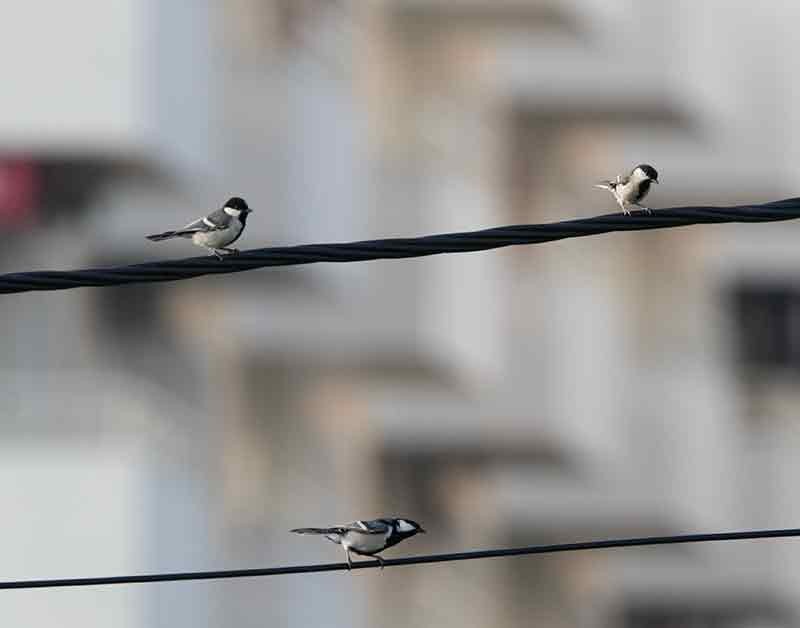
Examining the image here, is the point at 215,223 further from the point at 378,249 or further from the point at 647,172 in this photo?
the point at 378,249

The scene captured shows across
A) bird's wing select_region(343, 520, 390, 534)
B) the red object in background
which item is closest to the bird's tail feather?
bird's wing select_region(343, 520, 390, 534)

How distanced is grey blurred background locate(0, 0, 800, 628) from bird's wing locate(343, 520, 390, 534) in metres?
11.5

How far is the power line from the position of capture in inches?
→ 229

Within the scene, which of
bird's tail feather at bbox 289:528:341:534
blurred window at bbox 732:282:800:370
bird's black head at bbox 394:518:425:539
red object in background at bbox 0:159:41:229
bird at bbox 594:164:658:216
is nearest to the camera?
bird's tail feather at bbox 289:528:341:534

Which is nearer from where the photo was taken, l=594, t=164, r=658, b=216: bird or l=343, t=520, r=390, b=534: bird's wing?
l=343, t=520, r=390, b=534: bird's wing

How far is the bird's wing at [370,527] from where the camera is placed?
8.03 metres

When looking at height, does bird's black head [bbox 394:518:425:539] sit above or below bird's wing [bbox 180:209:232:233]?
below

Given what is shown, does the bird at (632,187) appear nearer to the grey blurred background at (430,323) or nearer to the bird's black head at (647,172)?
the bird's black head at (647,172)

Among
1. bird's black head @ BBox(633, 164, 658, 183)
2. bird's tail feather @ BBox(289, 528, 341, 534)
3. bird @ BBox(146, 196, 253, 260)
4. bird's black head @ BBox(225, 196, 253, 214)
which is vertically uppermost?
bird's black head @ BBox(633, 164, 658, 183)

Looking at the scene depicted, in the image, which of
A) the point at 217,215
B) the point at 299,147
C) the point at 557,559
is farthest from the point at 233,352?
the point at 217,215

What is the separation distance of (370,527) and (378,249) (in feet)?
7.68

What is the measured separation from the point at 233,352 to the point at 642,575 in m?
4.61

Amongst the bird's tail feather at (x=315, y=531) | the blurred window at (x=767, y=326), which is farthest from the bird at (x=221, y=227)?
the blurred window at (x=767, y=326)

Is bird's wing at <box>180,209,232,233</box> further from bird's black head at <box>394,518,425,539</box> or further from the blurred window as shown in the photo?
the blurred window
